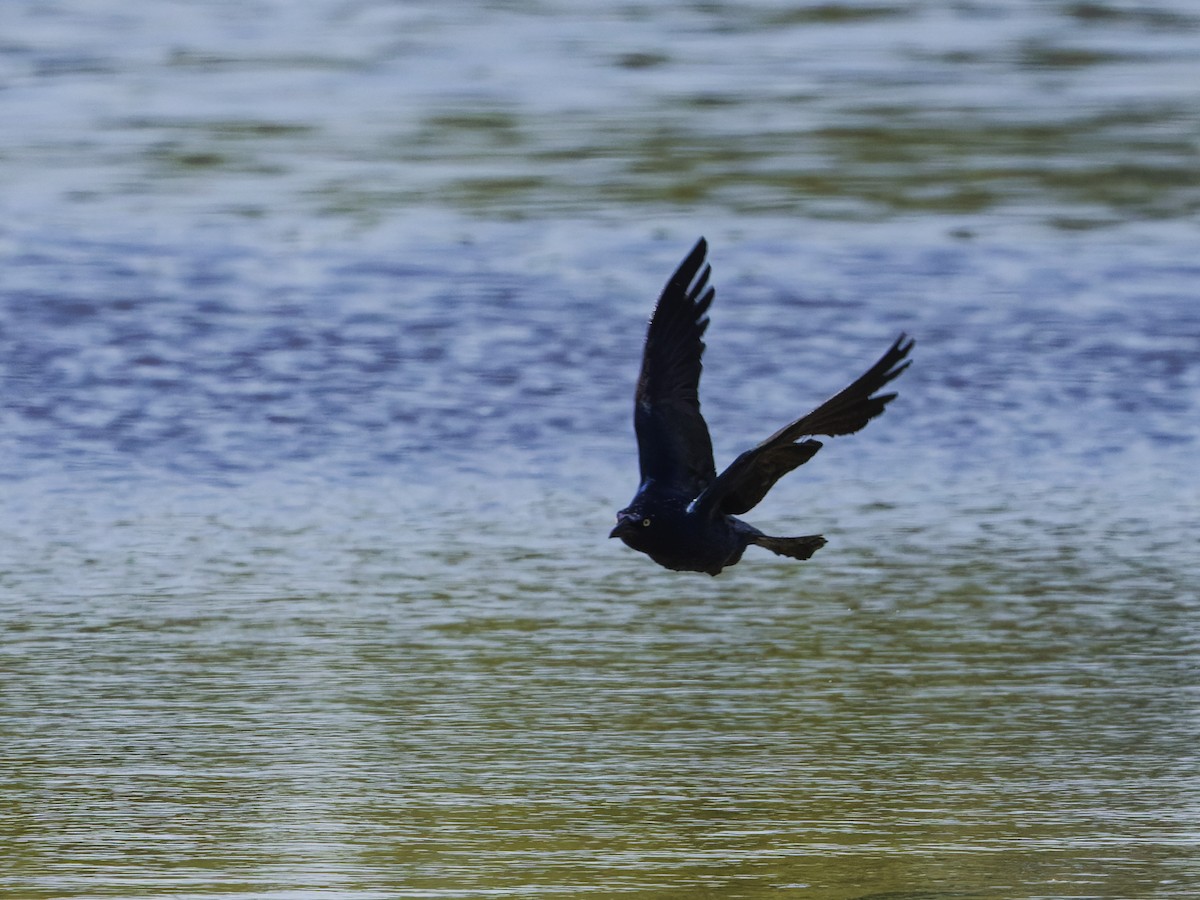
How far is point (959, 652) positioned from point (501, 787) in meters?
1.54

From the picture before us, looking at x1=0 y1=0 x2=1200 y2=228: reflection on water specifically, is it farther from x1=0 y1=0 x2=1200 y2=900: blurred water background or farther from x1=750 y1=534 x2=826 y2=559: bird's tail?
x1=750 y1=534 x2=826 y2=559: bird's tail

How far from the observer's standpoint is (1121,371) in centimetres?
913

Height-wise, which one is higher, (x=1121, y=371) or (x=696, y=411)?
(x=696, y=411)

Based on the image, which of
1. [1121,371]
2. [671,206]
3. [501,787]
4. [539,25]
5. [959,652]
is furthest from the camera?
[539,25]

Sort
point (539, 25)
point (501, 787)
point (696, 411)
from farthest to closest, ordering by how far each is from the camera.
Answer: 1. point (539, 25)
2. point (696, 411)
3. point (501, 787)

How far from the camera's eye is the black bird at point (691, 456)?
4.65 metres

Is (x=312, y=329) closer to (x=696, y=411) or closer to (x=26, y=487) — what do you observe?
(x=26, y=487)

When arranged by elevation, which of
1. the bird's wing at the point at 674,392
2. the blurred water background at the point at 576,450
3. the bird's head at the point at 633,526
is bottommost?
the blurred water background at the point at 576,450

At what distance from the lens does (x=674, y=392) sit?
5324mm

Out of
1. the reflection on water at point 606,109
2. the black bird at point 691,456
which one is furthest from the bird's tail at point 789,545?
the reflection on water at point 606,109

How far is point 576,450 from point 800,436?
373 cm

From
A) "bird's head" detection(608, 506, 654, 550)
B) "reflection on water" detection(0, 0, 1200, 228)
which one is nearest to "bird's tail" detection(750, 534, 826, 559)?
"bird's head" detection(608, 506, 654, 550)

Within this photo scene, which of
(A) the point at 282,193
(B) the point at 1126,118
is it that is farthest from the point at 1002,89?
(A) the point at 282,193

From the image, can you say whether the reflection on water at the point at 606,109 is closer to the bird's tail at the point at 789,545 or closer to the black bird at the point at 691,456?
the black bird at the point at 691,456
